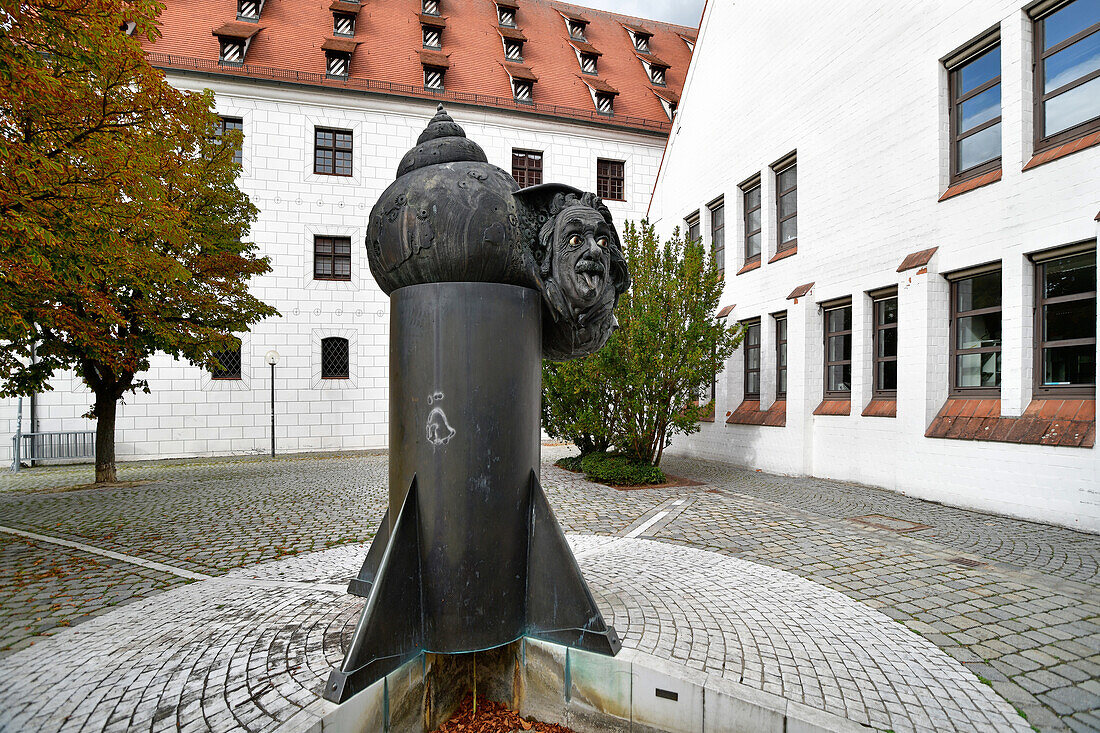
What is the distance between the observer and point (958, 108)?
375 inches

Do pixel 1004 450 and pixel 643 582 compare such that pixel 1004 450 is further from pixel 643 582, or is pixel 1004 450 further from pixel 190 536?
pixel 190 536

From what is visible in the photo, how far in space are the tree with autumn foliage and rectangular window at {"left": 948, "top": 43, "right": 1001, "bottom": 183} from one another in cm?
1138

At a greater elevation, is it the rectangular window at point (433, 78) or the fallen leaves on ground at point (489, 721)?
the rectangular window at point (433, 78)

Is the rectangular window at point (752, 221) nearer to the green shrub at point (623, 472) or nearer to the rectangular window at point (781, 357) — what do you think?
the rectangular window at point (781, 357)

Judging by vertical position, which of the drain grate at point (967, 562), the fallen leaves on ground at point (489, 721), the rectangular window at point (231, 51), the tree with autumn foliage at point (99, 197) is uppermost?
the rectangular window at point (231, 51)

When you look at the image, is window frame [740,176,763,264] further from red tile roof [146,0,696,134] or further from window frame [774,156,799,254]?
red tile roof [146,0,696,134]

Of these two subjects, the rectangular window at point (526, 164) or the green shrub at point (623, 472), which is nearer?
the green shrub at point (623, 472)

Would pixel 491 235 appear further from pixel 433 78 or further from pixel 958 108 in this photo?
pixel 433 78

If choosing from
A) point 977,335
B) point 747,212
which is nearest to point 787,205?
point 747,212

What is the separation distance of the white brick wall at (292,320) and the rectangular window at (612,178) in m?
6.85

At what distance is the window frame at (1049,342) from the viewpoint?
7500 millimetres

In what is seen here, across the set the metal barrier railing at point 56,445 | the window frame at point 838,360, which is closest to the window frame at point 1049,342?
the window frame at point 838,360

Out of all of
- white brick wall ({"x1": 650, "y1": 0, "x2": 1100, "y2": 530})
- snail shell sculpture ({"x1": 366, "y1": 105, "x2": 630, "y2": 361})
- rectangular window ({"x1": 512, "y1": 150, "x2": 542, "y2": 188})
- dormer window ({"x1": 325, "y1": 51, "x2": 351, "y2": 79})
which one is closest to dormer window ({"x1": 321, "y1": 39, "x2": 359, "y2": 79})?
dormer window ({"x1": 325, "y1": 51, "x2": 351, "y2": 79})

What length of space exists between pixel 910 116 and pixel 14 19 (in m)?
12.1
